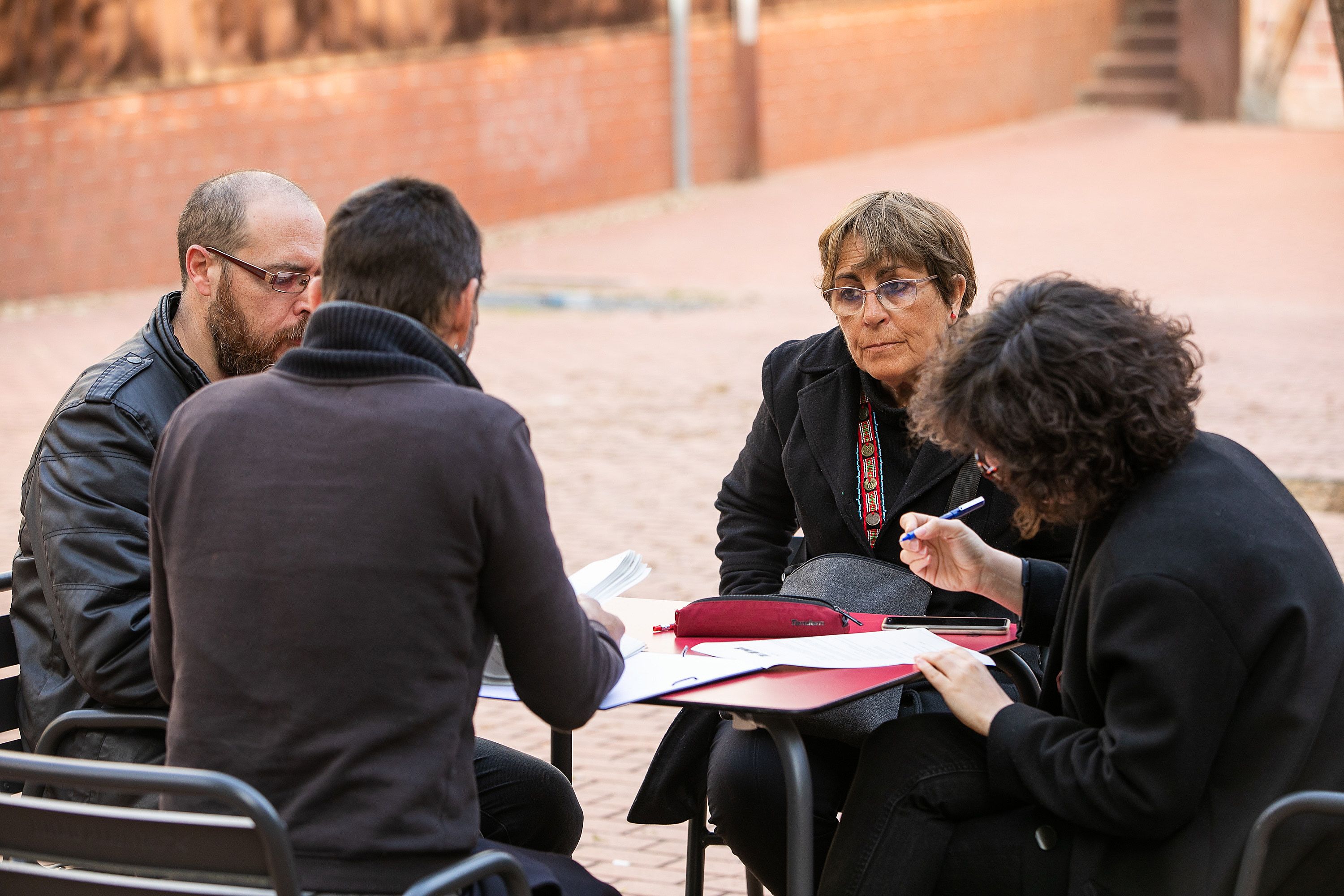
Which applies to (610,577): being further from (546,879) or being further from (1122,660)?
(1122,660)

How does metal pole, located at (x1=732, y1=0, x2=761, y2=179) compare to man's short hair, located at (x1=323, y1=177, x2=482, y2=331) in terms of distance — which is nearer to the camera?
man's short hair, located at (x1=323, y1=177, x2=482, y2=331)

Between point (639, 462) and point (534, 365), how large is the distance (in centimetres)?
287

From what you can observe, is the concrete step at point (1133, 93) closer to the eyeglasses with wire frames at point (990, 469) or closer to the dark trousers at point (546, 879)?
the eyeglasses with wire frames at point (990, 469)

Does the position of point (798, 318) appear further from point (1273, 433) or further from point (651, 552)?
point (651, 552)

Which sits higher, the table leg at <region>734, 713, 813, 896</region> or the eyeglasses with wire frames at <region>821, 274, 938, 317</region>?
the eyeglasses with wire frames at <region>821, 274, 938, 317</region>

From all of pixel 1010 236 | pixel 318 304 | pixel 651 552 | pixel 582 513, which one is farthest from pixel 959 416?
pixel 1010 236

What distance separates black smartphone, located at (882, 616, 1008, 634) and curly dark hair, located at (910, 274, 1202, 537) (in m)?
0.54

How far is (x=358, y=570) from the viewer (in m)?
2.10

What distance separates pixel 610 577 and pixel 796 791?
547 millimetres

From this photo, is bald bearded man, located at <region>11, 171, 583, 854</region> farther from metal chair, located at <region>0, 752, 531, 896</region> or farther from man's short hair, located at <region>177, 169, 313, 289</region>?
metal chair, located at <region>0, 752, 531, 896</region>

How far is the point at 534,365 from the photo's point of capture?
11547 mm

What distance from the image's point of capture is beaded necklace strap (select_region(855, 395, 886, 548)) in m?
3.38

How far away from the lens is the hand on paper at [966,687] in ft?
8.32

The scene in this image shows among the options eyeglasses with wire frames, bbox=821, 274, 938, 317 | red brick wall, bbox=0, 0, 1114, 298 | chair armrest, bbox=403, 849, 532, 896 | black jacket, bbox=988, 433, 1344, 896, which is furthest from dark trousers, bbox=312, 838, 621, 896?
red brick wall, bbox=0, 0, 1114, 298
